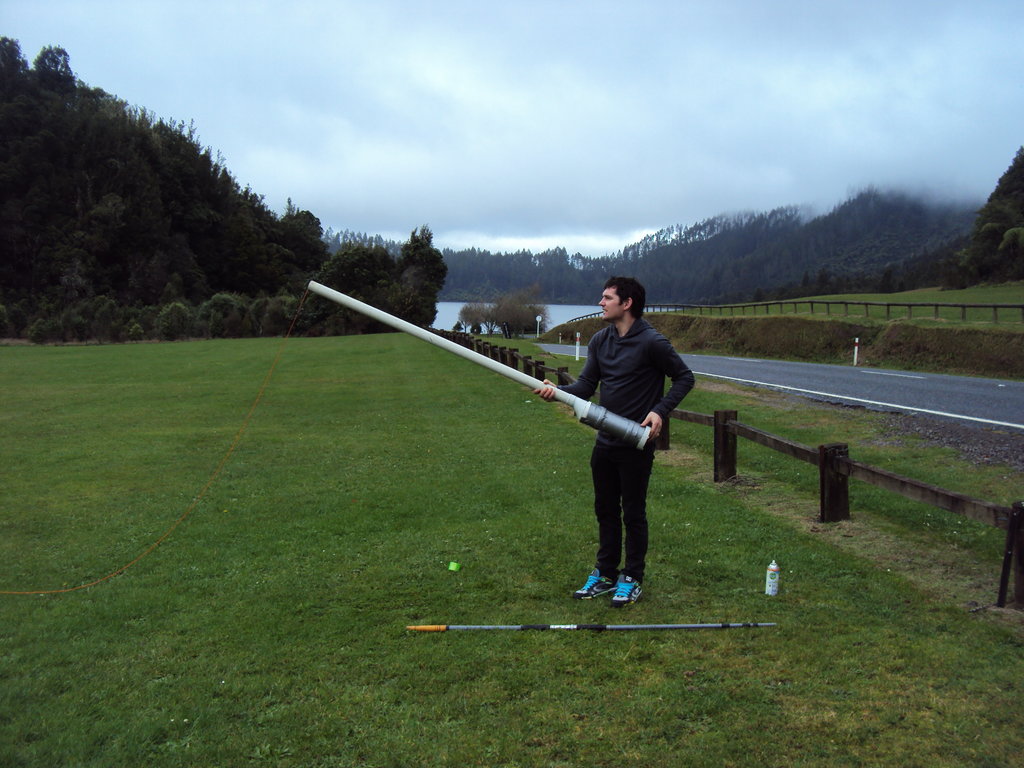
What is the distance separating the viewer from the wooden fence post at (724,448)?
30.5ft

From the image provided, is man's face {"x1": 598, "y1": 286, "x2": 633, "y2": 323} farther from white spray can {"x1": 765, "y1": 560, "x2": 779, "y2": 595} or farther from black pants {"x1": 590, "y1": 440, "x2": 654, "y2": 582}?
white spray can {"x1": 765, "y1": 560, "x2": 779, "y2": 595}

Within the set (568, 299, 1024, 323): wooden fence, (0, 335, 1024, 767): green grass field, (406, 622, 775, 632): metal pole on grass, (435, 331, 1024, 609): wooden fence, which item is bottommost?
(0, 335, 1024, 767): green grass field

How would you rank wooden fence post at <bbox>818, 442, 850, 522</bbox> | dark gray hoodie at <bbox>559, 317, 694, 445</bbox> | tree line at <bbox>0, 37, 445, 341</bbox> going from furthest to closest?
1. tree line at <bbox>0, 37, 445, 341</bbox>
2. wooden fence post at <bbox>818, 442, 850, 522</bbox>
3. dark gray hoodie at <bbox>559, 317, 694, 445</bbox>

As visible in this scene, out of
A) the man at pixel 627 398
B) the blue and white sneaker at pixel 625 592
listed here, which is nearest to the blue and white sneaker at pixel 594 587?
the man at pixel 627 398

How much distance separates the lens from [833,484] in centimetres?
738

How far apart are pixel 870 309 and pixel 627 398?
42.3 m

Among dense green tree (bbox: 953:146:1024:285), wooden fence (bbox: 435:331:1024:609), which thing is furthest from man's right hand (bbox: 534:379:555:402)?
dense green tree (bbox: 953:146:1024:285)

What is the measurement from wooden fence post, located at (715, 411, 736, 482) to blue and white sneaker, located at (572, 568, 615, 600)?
13.1 feet

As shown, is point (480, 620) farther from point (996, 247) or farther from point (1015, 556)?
point (996, 247)

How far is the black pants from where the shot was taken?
5512 mm

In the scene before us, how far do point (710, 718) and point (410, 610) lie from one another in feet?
7.76

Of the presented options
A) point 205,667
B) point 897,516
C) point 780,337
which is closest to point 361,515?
point 205,667

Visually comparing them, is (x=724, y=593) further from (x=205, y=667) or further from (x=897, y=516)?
(x=205, y=667)

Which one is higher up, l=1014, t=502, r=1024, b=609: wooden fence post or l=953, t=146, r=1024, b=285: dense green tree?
l=953, t=146, r=1024, b=285: dense green tree
